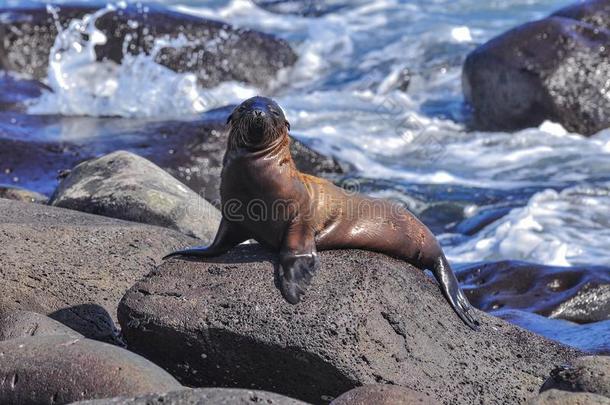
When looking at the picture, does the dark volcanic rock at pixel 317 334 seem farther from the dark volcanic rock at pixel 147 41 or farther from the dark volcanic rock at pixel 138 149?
the dark volcanic rock at pixel 147 41

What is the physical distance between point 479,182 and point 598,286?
15.8ft

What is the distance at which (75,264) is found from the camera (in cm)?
717

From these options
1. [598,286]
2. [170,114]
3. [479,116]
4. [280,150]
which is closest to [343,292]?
[280,150]

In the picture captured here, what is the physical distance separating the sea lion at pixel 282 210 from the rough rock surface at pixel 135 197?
7.07 feet

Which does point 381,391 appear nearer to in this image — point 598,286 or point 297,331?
point 297,331

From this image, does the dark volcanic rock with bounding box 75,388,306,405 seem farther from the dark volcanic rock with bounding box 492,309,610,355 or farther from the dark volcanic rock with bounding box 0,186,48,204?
the dark volcanic rock with bounding box 0,186,48,204

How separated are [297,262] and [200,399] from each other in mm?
1439

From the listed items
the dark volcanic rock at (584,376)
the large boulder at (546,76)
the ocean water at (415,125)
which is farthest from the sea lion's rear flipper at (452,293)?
the large boulder at (546,76)

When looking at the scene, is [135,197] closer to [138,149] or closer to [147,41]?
[138,149]

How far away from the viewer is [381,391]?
→ 5309 millimetres

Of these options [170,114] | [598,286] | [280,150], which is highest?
[280,150]

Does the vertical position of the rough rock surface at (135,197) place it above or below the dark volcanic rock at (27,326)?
below

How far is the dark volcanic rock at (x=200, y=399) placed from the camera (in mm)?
4859

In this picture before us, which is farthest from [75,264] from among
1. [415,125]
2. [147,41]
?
[147,41]
